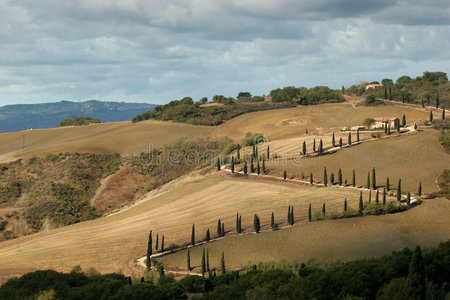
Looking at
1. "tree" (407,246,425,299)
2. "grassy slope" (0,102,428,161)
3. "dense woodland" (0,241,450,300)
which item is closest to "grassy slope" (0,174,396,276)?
"dense woodland" (0,241,450,300)

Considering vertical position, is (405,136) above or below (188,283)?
above

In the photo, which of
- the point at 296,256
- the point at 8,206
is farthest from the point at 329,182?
the point at 8,206

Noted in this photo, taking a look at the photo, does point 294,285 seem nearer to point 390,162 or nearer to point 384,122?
point 390,162

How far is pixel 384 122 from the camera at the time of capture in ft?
365

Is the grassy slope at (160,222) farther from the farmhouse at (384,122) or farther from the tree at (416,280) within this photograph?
the farmhouse at (384,122)

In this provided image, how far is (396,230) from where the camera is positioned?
57312 mm

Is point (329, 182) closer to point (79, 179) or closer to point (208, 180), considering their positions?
point (208, 180)

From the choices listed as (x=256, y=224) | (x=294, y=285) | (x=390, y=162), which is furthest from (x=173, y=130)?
(x=294, y=285)

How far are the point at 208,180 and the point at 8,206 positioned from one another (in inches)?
1359

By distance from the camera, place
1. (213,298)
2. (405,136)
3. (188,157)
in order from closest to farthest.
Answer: (213,298) → (405,136) → (188,157)

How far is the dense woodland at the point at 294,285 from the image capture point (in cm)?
3522

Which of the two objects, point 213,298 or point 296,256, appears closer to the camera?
point 213,298

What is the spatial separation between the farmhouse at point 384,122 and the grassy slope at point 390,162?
12.1 metres

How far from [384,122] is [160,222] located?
6156 centimetres
